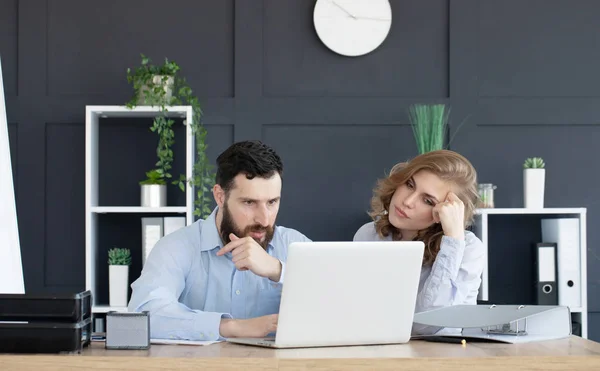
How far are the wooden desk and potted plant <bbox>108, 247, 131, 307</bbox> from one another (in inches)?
81.8

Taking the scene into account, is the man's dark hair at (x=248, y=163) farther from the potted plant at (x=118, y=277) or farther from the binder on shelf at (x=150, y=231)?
→ the potted plant at (x=118, y=277)

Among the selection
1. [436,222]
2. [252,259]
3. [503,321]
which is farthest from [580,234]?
[252,259]

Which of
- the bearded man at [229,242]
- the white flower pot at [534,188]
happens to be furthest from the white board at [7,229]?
the white flower pot at [534,188]

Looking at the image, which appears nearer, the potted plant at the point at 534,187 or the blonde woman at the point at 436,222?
the blonde woman at the point at 436,222

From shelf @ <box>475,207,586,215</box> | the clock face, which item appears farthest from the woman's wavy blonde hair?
the clock face

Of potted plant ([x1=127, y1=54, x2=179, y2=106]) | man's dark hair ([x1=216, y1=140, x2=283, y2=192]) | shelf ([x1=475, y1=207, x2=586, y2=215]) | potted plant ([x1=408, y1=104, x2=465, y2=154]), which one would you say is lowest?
shelf ([x1=475, y1=207, x2=586, y2=215])

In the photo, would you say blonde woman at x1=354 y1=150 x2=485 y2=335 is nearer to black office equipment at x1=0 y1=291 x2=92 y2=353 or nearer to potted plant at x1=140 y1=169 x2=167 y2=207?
black office equipment at x1=0 y1=291 x2=92 y2=353

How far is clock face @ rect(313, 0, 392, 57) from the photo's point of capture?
434cm

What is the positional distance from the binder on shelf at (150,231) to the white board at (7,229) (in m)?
0.61

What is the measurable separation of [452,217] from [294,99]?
1.84m

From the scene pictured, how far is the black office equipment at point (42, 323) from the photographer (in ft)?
6.13

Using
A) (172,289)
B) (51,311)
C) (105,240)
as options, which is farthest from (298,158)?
(51,311)

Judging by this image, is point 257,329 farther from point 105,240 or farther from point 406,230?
point 105,240

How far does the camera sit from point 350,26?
171 inches
